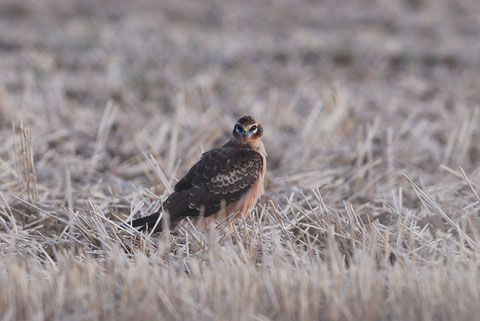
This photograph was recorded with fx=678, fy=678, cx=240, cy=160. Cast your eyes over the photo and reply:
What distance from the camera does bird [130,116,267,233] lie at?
573 centimetres

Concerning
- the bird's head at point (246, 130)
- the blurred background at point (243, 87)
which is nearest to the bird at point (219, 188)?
the bird's head at point (246, 130)

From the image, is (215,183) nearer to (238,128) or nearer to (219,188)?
(219,188)

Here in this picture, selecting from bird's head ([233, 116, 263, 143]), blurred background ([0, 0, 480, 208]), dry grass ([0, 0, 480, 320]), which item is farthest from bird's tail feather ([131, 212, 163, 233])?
bird's head ([233, 116, 263, 143])

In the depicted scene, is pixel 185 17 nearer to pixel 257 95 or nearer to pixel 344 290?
pixel 257 95

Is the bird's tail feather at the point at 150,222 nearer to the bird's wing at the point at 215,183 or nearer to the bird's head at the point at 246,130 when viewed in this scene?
the bird's wing at the point at 215,183

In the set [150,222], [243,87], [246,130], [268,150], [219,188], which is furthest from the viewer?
[243,87]

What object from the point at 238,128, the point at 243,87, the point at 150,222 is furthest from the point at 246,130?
the point at 243,87

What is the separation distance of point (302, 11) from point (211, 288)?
58.9 feet

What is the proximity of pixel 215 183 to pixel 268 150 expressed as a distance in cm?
307

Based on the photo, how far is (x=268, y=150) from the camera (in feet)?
29.1

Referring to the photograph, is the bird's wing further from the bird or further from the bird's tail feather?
the bird's tail feather

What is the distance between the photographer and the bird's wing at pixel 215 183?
5758mm

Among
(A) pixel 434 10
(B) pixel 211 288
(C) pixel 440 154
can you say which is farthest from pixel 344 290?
(A) pixel 434 10

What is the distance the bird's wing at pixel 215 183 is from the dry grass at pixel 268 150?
0.93ft
